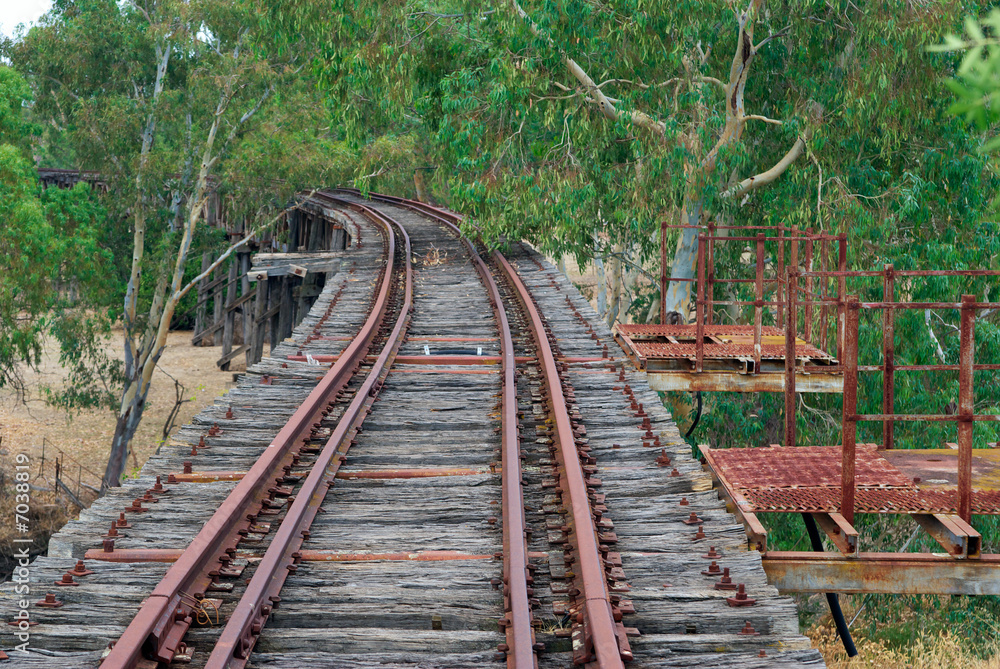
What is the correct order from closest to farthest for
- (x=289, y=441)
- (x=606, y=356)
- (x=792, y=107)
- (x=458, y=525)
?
(x=458, y=525) → (x=289, y=441) → (x=606, y=356) → (x=792, y=107)

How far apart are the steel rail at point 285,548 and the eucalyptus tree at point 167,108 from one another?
16397 millimetres

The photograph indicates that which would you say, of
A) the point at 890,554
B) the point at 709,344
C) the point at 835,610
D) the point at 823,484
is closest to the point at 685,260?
the point at 709,344

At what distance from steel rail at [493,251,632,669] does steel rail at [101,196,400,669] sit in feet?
4.95

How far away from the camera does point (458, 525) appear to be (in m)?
4.84

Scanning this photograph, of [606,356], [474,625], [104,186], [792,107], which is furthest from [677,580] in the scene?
[104,186]

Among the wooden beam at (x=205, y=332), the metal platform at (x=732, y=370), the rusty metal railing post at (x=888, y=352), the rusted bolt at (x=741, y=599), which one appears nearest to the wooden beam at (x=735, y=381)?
the metal platform at (x=732, y=370)

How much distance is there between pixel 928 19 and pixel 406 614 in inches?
469

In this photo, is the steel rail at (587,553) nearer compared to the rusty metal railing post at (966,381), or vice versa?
the steel rail at (587,553)

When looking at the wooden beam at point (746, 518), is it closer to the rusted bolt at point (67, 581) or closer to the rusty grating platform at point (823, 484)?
the rusty grating platform at point (823, 484)

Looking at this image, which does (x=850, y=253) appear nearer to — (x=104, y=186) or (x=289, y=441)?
(x=289, y=441)

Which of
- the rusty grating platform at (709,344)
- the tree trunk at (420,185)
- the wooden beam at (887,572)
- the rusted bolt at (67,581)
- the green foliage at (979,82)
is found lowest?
the wooden beam at (887,572)

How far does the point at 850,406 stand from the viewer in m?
4.91

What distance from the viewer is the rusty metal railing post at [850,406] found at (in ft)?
16.1

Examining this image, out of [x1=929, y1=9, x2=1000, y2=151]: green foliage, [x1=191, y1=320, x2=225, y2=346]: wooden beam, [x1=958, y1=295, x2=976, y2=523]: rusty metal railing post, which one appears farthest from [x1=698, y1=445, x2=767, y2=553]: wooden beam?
[x1=191, y1=320, x2=225, y2=346]: wooden beam
